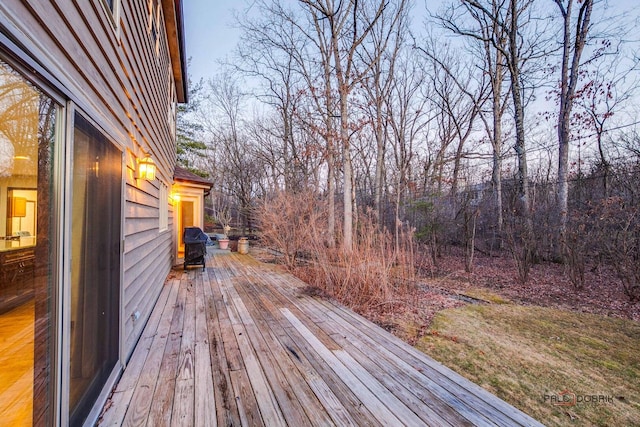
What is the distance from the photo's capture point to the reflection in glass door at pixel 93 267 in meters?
1.51

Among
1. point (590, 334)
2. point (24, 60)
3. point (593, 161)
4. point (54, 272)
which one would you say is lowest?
point (590, 334)

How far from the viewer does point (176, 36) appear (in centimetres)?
595

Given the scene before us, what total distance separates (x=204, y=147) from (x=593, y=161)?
17.7 meters

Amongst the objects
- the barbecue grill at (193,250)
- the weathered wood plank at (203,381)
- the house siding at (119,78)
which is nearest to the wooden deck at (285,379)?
the weathered wood plank at (203,381)

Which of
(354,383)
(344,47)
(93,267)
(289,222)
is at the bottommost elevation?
(354,383)

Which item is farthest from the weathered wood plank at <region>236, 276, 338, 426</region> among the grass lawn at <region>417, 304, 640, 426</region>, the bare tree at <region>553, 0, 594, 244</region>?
the bare tree at <region>553, 0, 594, 244</region>

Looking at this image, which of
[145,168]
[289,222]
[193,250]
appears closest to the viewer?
[145,168]

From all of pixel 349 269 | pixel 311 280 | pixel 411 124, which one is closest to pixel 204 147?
pixel 411 124

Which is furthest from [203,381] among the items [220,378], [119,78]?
[119,78]

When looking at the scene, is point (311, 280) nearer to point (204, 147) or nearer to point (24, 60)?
point (24, 60)

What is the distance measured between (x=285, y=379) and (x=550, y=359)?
118 inches

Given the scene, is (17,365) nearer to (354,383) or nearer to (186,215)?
(354,383)

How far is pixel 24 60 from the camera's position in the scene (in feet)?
3.22

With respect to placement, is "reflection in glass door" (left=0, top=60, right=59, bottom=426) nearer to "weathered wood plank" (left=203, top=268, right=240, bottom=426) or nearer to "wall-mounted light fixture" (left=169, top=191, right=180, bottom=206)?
"weathered wood plank" (left=203, top=268, right=240, bottom=426)
